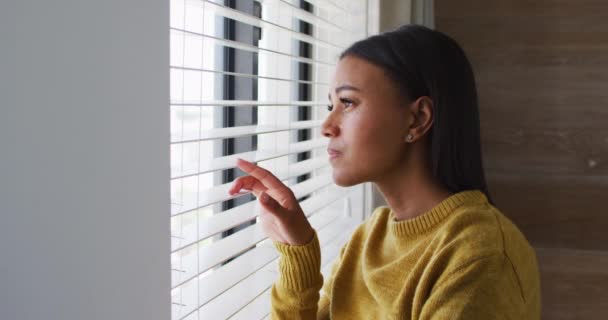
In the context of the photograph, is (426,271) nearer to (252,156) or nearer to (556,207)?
(252,156)

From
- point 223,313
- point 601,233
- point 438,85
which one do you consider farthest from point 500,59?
point 223,313

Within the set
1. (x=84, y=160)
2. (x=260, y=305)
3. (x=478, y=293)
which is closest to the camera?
(x=84, y=160)

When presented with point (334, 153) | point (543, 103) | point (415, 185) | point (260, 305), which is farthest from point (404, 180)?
point (543, 103)

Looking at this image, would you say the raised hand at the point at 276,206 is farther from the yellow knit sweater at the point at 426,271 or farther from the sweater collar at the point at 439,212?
the sweater collar at the point at 439,212

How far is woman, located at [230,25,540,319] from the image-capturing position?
0.93 meters

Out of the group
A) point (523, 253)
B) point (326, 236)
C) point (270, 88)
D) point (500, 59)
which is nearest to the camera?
point (523, 253)

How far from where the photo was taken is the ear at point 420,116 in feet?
3.23

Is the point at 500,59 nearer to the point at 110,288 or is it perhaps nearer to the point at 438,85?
the point at 438,85

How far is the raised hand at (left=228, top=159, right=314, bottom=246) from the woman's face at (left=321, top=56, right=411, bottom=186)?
3.6 inches

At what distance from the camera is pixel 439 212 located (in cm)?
100

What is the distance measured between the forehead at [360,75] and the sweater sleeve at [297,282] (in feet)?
0.86

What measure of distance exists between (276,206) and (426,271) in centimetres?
24

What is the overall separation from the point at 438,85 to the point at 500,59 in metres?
1.20

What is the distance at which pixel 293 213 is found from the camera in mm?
1000
